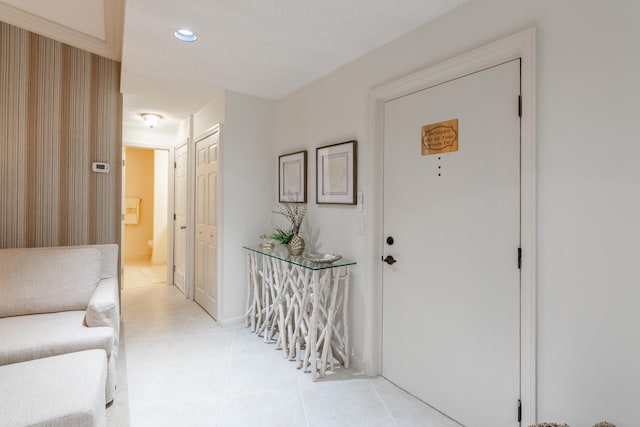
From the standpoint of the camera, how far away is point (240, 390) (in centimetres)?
216

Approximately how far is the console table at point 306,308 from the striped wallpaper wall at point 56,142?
5.51 feet

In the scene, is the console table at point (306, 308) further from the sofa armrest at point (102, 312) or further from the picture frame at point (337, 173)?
the sofa armrest at point (102, 312)

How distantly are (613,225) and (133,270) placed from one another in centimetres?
645

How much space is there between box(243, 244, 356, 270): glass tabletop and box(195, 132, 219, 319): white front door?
0.57 m

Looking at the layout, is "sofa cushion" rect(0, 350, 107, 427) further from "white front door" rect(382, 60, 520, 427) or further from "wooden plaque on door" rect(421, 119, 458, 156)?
"wooden plaque on door" rect(421, 119, 458, 156)

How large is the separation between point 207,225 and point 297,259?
1.54 meters

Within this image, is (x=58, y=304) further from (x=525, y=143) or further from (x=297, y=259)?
(x=525, y=143)

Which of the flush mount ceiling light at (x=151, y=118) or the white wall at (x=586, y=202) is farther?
the flush mount ceiling light at (x=151, y=118)

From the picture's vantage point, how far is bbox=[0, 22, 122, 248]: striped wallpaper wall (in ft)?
9.00

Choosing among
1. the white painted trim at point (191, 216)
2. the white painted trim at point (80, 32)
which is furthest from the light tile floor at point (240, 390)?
the white painted trim at point (80, 32)

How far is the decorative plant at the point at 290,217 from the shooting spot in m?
3.01

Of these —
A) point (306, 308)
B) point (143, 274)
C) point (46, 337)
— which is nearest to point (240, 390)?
point (306, 308)

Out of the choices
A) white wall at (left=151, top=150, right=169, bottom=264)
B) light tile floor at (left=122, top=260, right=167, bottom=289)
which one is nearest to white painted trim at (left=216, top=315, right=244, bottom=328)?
light tile floor at (left=122, top=260, right=167, bottom=289)

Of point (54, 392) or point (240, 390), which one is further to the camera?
point (240, 390)
